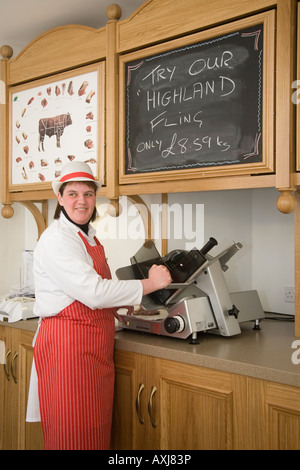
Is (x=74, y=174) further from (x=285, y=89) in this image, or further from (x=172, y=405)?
(x=172, y=405)

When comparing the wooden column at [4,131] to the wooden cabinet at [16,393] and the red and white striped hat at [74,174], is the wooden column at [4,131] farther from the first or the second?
the red and white striped hat at [74,174]

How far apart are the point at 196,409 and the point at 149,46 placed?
5.32ft

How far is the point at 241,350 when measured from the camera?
171 cm

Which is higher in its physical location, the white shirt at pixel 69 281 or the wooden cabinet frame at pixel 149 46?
the wooden cabinet frame at pixel 149 46

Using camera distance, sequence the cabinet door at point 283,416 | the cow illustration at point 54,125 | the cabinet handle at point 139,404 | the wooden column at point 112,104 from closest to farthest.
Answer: the cabinet door at point 283,416 → the cabinet handle at point 139,404 → the wooden column at point 112,104 → the cow illustration at point 54,125

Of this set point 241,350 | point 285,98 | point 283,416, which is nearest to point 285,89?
point 285,98

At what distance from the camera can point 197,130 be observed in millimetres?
1934

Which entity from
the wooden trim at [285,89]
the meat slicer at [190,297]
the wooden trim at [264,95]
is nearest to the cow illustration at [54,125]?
the wooden trim at [264,95]

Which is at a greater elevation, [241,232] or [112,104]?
[112,104]

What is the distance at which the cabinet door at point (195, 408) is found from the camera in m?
1.62

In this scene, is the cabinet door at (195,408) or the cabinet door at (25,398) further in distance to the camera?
the cabinet door at (25,398)

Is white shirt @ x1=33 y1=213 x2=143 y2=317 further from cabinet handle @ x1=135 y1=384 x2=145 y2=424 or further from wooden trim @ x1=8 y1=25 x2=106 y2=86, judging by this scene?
wooden trim @ x1=8 y1=25 x2=106 y2=86

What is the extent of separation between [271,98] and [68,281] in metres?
1.04

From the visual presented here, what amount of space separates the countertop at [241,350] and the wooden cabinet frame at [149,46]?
0.17 m
